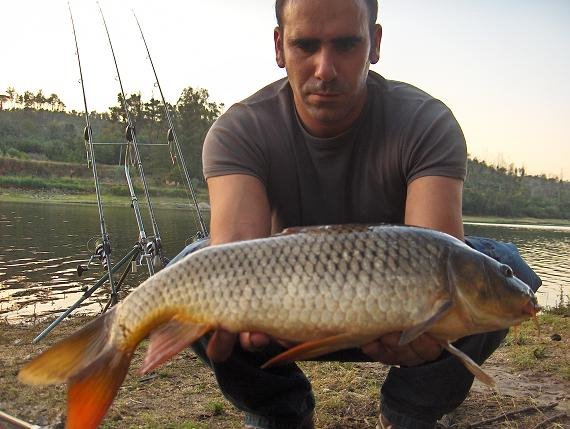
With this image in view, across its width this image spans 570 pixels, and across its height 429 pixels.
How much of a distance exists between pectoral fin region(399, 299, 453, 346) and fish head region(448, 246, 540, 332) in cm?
8

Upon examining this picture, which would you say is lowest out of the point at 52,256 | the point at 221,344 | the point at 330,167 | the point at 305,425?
the point at 52,256

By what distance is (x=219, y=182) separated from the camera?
212 centimetres

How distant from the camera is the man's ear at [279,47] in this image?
7.32 ft

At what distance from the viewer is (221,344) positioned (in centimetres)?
166

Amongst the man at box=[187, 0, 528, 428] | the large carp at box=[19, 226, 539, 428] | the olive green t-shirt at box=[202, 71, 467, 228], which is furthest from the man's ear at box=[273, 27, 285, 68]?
the large carp at box=[19, 226, 539, 428]

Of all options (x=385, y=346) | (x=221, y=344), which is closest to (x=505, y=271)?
(x=385, y=346)

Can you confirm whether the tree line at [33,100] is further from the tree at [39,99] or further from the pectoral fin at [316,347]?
the pectoral fin at [316,347]

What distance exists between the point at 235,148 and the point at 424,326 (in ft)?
3.45

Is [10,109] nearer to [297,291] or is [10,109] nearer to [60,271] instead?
[60,271]

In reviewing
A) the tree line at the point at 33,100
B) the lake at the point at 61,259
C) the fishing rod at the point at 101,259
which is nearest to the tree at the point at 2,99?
→ the tree line at the point at 33,100

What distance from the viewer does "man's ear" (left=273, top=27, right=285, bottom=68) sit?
2.23 metres

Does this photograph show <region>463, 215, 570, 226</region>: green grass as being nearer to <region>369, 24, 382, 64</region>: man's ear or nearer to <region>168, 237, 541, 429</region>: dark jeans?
<region>369, 24, 382, 64</region>: man's ear

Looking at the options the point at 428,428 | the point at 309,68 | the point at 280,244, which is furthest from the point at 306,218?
the point at 428,428

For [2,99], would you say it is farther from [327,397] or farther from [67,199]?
[327,397]
